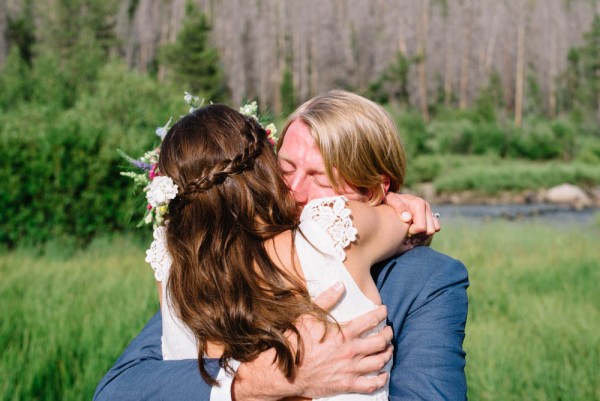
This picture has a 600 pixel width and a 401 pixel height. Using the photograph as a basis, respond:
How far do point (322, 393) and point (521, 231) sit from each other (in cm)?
1229

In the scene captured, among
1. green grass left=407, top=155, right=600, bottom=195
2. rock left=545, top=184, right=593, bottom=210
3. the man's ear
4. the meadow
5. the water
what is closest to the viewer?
the man's ear

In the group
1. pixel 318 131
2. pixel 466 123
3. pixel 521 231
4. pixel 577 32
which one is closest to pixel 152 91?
pixel 521 231

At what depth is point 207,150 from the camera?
5.65ft

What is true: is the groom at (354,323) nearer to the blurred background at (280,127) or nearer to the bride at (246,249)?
the bride at (246,249)

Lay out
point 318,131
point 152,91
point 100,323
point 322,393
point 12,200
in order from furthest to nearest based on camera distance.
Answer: point 152,91 < point 12,200 < point 100,323 < point 318,131 < point 322,393

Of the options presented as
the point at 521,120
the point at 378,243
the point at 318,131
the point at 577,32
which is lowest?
the point at 521,120

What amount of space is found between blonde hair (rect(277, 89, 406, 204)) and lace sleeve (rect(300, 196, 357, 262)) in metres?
0.25

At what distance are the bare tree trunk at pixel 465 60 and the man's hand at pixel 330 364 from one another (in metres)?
47.5

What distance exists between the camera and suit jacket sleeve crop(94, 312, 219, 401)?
1770 millimetres

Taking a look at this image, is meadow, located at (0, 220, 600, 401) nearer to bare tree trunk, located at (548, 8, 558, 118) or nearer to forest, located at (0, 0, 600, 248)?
forest, located at (0, 0, 600, 248)

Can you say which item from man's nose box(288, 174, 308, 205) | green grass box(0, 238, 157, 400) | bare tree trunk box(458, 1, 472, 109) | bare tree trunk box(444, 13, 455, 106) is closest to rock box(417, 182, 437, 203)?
green grass box(0, 238, 157, 400)

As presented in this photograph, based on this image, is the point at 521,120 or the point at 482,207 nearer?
the point at 482,207

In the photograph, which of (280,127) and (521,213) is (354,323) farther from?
(521,213)

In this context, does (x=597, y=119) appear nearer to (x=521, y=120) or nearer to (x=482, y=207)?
(x=521, y=120)
